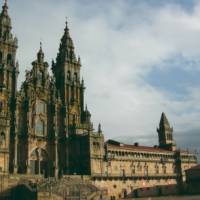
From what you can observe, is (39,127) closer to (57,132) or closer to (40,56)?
(57,132)

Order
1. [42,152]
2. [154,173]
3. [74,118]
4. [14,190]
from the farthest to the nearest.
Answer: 1. [154,173]
2. [74,118]
3. [42,152]
4. [14,190]

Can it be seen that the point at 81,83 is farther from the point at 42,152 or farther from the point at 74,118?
the point at 42,152

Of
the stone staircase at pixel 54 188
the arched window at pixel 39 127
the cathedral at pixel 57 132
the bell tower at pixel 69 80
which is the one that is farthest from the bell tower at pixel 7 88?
the bell tower at pixel 69 80

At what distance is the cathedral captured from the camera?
259 feet

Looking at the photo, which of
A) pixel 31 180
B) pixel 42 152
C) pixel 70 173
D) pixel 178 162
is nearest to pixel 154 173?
pixel 178 162

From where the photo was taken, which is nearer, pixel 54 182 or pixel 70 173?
pixel 54 182

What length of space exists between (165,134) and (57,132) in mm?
45638

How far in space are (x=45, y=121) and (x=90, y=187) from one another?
19.3 m

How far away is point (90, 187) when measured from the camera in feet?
245

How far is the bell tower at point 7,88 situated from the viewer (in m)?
73.6

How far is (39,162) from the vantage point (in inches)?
3191

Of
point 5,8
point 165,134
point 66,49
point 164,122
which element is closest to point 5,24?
point 5,8

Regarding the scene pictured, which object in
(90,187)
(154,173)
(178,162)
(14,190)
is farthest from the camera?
(178,162)

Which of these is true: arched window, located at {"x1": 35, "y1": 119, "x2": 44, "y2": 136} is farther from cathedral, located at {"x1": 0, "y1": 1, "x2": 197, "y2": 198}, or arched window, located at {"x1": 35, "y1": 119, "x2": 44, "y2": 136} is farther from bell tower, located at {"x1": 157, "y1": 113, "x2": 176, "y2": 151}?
bell tower, located at {"x1": 157, "y1": 113, "x2": 176, "y2": 151}
